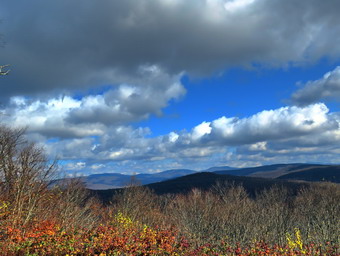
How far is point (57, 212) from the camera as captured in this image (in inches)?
1332

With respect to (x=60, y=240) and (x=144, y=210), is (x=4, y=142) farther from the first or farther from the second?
(x=144, y=210)

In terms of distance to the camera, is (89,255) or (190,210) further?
(190,210)

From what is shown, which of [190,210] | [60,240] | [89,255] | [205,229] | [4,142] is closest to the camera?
[89,255]

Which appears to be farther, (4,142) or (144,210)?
(144,210)

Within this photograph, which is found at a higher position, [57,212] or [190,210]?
[57,212]

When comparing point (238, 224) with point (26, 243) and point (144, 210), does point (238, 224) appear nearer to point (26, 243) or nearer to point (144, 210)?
point (144, 210)

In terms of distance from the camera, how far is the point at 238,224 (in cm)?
5372

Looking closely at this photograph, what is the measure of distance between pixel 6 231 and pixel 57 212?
1583 centimetres

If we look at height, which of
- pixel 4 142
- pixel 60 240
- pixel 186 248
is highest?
pixel 4 142

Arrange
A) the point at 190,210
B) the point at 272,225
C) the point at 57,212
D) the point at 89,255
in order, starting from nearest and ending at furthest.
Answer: the point at 89,255
the point at 57,212
the point at 272,225
the point at 190,210

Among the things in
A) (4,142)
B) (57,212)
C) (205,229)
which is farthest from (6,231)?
(205,229)

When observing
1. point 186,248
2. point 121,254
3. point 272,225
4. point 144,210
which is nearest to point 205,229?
point 272,225

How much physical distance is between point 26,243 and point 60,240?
1.89 metres

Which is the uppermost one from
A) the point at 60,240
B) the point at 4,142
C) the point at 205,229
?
the point at 4,142
